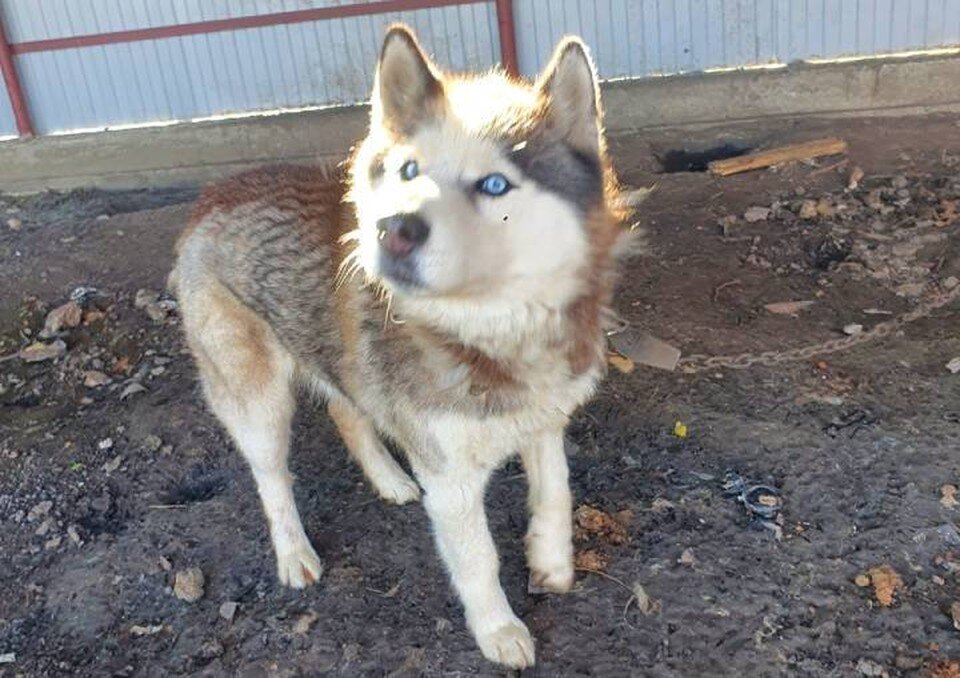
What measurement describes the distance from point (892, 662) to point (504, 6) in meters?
6.29

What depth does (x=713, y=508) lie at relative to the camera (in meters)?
3.86

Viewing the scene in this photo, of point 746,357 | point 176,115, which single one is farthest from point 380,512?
point 176,115

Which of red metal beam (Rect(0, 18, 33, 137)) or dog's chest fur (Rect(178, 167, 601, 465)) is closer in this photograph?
dog's chest fur (Rect(178, 167, 601, 465))

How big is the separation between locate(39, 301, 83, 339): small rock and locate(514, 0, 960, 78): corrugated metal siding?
14.0 ft

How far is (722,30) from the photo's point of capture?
7938 mm

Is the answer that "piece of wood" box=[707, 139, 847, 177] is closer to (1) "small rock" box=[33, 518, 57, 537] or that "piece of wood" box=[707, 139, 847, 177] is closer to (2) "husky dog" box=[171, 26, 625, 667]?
(2) "husky dog" box=[171, 26, 625, 667]

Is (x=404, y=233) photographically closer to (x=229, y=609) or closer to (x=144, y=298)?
(x=229, y=609)

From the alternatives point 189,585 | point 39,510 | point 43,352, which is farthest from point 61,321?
point 189,585

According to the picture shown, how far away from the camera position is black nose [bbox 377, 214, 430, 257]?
8.21 ft

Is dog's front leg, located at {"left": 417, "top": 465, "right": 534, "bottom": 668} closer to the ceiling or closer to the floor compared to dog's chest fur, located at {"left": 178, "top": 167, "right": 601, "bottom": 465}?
closer to the floor

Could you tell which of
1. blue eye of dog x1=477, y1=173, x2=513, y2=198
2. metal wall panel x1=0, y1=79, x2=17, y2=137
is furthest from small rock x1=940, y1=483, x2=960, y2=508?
metal wall panel x1=0, y1=79, x2=17, y2=137

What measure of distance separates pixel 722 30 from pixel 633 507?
5304mm

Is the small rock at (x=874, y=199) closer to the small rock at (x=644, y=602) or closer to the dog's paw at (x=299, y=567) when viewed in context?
the small rock at (x=644, y=602)

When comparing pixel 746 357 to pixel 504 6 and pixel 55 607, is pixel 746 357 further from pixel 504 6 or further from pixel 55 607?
pixel 504 6
